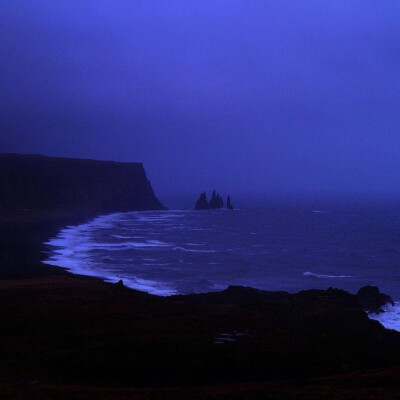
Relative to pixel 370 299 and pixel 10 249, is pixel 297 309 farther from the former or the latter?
pixel 10 249

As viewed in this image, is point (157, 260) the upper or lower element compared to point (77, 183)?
lower

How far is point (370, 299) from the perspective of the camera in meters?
25.3

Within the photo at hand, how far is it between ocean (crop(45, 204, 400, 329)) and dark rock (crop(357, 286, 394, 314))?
0.56 metres

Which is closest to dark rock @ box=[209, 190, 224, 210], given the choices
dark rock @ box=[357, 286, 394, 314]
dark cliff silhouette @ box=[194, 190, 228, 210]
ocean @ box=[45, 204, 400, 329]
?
dark cliff silhouette @ box=[194, 190, 228, 210]

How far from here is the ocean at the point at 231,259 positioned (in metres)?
32.9

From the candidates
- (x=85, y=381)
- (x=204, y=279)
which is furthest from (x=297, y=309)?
(x=204, y=279)

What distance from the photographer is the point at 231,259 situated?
4388 centimetres

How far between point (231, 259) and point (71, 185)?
71.6 metres

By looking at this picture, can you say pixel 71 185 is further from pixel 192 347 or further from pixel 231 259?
pixel 192 347

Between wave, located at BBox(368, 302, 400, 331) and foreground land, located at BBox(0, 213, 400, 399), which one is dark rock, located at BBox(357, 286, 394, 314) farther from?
foreground land, located at BBox(0, 213, 400, 399)

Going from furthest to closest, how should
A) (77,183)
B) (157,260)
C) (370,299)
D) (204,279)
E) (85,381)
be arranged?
(77,183), (157,260), (204,279), (370,299), (85,381)

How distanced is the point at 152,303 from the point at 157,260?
1965cm

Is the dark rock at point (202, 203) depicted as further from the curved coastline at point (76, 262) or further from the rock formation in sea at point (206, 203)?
the curved coastline at point (76, 262)

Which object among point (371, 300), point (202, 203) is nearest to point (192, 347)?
point (371, 300)
